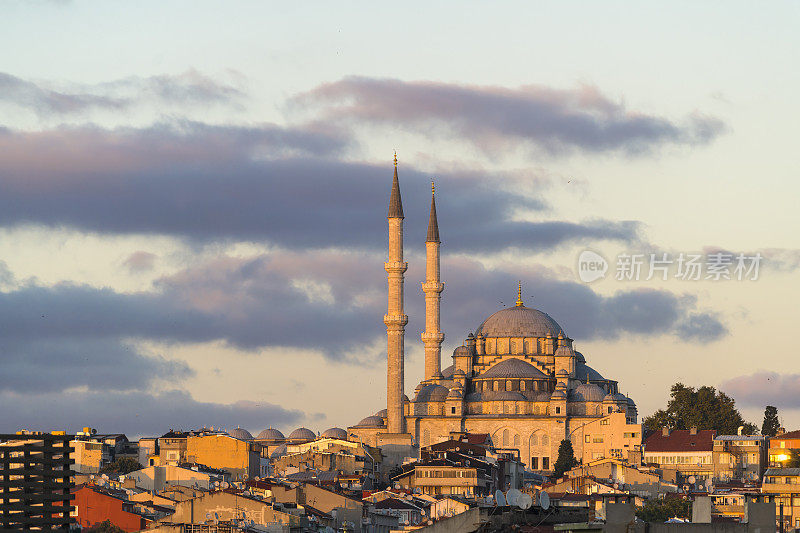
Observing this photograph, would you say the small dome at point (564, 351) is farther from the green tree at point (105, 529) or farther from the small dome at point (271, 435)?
the green tree at point (105, 529)

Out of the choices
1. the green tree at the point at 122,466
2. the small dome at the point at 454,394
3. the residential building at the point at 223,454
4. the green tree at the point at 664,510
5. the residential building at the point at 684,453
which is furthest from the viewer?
the small dome at the point at 454,394

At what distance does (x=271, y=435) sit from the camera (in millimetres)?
131000

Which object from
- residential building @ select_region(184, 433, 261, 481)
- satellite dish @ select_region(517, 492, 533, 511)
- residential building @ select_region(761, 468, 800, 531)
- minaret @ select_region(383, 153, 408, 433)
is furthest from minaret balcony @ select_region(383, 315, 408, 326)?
satellite dish @ select_region(517, 492, 533, 511)

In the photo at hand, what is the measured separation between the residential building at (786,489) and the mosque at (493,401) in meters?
36.7

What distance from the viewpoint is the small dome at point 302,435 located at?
12462 centimetres

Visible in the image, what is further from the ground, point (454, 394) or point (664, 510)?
point (454, 394)

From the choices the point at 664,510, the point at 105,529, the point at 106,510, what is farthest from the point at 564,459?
the point at 105,529

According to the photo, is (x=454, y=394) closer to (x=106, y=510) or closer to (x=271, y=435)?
(x=271, y=435)

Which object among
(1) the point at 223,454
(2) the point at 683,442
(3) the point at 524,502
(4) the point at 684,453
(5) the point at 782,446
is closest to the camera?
(3) the point at 524,502

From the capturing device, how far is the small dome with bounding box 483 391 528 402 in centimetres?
11862

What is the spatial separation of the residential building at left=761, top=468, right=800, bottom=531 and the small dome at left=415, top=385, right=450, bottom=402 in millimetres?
43893

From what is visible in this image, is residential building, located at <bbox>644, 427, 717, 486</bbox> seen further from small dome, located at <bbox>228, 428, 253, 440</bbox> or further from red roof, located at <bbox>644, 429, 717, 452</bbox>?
small dome, located at <bbox>228, 428, 253, 440</bbox>

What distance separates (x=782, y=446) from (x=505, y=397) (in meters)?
24.3

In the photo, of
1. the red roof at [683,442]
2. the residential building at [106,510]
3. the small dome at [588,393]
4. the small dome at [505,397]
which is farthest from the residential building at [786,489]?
the small dome at [505,397]
